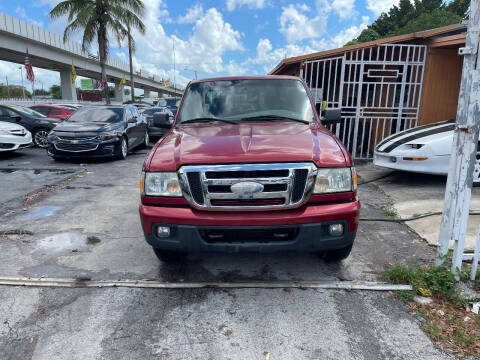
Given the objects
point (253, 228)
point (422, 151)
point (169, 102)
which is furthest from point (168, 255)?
point (169, 102)

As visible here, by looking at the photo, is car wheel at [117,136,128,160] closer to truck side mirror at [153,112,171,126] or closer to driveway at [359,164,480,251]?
truck side mirror at [153,112,171,126]

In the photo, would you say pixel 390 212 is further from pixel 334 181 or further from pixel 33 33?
pixel 33 33

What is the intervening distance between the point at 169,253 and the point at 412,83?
7.92 m

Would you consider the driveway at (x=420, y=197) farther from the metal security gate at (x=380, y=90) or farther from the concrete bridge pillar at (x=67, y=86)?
the concrete bridge pillar at (x=67, y=86)

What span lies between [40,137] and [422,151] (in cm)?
1114

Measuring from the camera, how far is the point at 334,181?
2.61 metres

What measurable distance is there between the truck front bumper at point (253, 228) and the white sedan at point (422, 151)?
12.9 ft

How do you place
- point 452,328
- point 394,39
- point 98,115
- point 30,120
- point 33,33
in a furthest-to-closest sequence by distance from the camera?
point 33,33, point 30,120, point 98,115, point 394,39, point 452,328

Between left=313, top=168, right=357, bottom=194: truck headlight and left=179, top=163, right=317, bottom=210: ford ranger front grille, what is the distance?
2.7 inches

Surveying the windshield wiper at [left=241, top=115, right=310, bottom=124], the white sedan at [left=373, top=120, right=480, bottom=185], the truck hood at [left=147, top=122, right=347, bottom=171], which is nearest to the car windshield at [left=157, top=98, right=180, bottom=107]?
the white sedan at [left=373, top=120, right=480, bottom=185]

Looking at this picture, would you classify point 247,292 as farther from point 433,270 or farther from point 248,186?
point 433,270

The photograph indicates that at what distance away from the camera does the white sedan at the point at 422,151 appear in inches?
228

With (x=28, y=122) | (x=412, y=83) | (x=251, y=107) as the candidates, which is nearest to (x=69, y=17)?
(x=28, y=122)

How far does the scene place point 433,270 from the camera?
2863 millimetres
